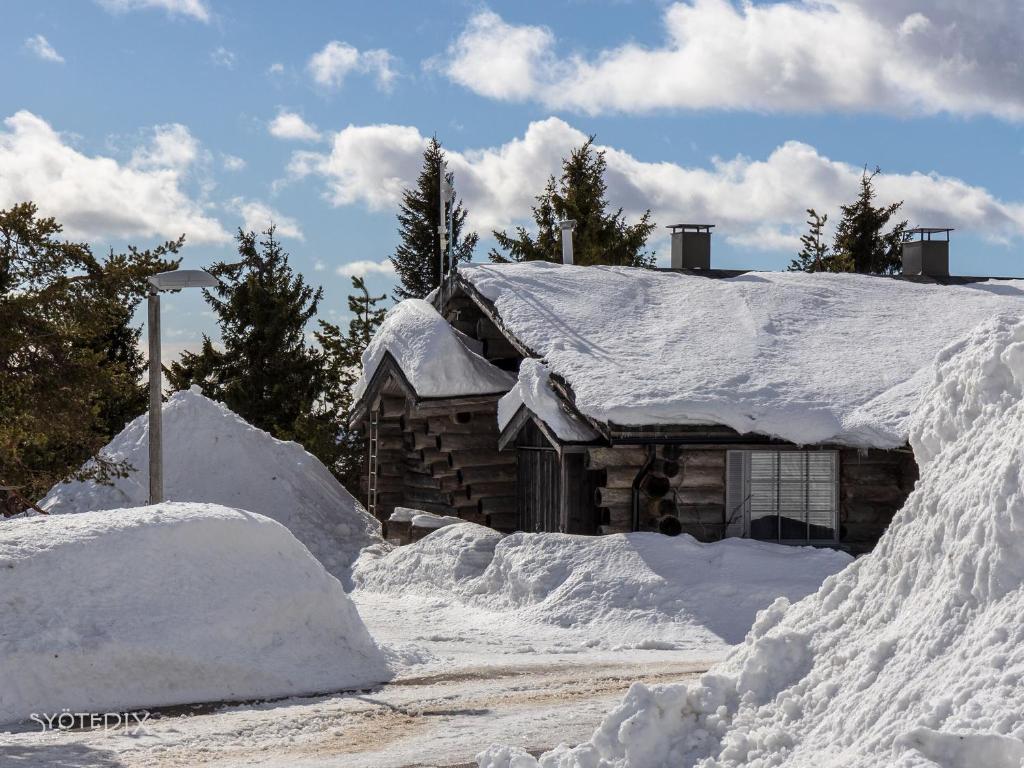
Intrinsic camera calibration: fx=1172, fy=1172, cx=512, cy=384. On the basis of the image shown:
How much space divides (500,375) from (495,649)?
293 inches

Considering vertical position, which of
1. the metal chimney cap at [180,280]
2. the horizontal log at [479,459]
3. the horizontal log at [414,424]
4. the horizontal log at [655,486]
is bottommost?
the horizontal log at [655,486]

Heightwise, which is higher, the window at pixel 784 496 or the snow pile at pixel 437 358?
the snow pile at pixel 437 358

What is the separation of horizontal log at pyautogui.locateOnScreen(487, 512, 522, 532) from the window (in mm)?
4395

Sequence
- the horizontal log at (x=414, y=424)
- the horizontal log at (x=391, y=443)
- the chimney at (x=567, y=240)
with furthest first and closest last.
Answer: the chimney at (x=567, y=240) → the horizontal log at (x=391, y=443) → the horizontal log at (x=414, y=424)

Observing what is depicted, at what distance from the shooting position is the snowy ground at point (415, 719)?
25.7 feet

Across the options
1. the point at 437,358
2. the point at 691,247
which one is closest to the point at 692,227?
the point at 691,247

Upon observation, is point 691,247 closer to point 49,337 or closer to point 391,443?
point 391,443

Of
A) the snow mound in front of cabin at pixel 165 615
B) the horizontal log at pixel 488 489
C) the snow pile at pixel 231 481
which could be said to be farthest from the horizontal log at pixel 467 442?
the snow mound in front of cabin at pixel 165 615

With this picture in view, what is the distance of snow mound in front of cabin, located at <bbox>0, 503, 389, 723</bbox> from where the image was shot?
30.4 ft

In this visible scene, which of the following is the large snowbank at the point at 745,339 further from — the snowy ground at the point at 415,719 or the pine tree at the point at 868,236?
the pine tree at the point at 868,236

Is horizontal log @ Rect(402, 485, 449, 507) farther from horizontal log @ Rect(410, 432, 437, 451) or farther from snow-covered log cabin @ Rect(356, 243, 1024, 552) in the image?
horizontal log @ Rect(410, 432, 437, 451)

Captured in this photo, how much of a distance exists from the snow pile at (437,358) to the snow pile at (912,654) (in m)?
11.8

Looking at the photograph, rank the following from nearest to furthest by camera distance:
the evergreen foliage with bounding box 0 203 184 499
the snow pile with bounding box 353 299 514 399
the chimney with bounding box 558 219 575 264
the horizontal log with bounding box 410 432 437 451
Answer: the evergreen foliage with bounding box 0 203 184 499 < the snow pile with bounding box 353 299 514 399 < the horizontal log with bounding box 410 432 437 451 < the chimney with bounding box 558 219 575 264

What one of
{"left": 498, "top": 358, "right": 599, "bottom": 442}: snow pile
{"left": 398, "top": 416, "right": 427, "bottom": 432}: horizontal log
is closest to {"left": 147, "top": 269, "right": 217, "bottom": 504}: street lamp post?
{"left": 498, "top": 358, "right": 599, "bottom": 442}: snow pile
